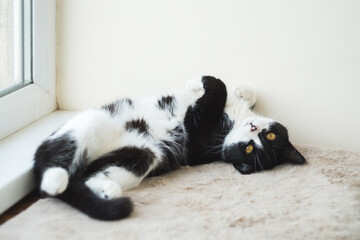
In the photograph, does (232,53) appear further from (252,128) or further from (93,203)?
(93,203)

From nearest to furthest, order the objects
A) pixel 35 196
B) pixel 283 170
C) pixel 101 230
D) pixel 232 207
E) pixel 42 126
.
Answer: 1. pixel 101 230
2. pixel 232 207
3. pixel 35 196
4. pixel 283 170
5. pixel 42 126

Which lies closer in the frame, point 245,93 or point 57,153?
point 57,153

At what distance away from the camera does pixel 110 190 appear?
47.8 inches

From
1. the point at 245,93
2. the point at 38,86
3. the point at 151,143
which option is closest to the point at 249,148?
the point at 245,93

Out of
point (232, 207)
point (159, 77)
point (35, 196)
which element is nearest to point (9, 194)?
point (35, 196)

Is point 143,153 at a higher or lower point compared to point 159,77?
lower

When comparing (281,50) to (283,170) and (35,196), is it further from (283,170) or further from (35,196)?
(35,196)

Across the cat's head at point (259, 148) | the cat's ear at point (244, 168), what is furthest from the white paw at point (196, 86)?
the cat's ear at point (244, 168)

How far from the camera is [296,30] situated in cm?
165

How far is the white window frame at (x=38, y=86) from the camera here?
5.28ft

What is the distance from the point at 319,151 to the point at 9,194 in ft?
3.60

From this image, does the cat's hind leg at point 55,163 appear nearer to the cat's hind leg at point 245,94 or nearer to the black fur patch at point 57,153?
the black fur patch at point 57,153

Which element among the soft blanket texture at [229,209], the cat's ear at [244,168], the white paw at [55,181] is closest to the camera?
the soft blanket texture at [229,209]

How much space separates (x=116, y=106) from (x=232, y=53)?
1.71 ft
